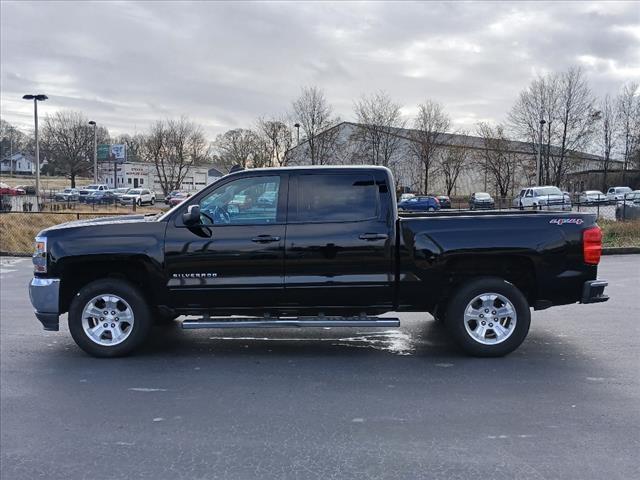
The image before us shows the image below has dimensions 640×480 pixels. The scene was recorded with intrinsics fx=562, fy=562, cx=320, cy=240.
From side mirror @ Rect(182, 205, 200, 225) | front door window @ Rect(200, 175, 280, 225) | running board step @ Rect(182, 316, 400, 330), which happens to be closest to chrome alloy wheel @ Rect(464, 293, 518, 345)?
running board step @ Rect(182, 316, 400, 330)

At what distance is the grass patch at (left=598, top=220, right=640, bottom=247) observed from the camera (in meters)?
17.6

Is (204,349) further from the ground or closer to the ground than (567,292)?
closer to the ground

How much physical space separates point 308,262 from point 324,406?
1.67 metres

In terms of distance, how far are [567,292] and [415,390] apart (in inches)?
85.2

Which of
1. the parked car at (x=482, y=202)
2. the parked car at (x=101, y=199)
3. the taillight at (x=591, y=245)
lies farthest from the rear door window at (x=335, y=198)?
the parked car at (x=101, y=199)

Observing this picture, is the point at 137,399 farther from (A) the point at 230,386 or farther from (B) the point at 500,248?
(B) the point at 500,248

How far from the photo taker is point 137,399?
15.7 feet

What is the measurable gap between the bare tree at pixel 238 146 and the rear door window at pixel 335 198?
169 feet

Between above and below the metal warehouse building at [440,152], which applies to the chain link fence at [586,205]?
below

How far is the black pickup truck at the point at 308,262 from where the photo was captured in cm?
580

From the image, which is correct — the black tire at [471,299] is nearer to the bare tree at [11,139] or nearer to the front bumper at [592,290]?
the front bumper at [592,290]

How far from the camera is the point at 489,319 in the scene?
5.87 meters

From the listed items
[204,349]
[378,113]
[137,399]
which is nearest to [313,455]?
[137,399]

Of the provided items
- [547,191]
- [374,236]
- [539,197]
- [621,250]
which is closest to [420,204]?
[539,197]
